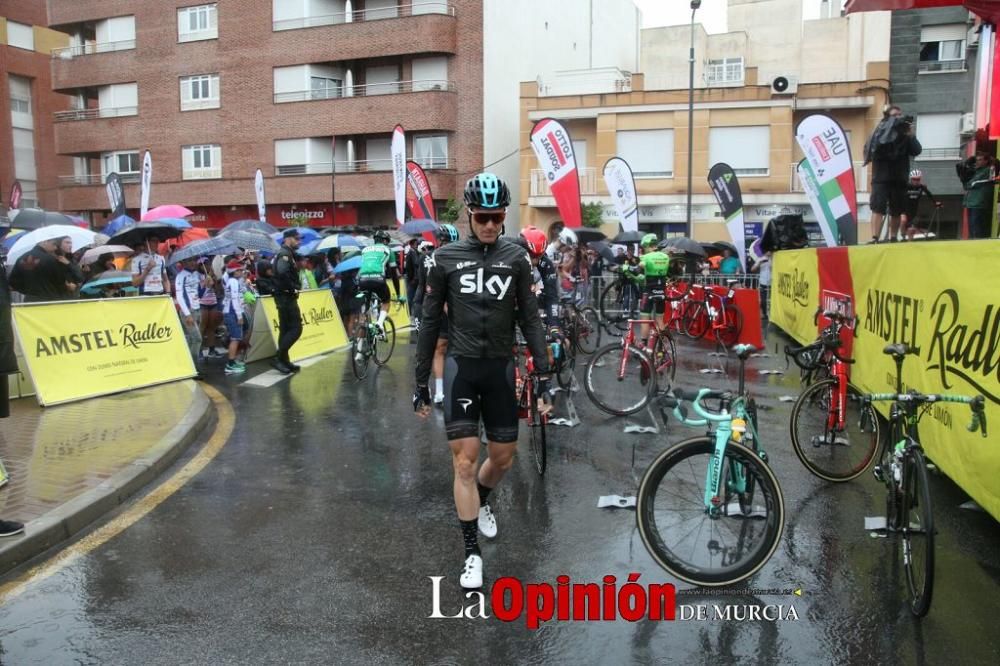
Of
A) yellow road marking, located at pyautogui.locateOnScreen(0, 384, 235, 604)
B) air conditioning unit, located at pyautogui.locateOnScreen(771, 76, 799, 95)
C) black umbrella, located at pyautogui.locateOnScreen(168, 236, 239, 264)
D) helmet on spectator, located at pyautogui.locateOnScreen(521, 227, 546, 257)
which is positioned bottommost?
yellow road marking, located at pyautogui.locateOnScreen(0, 384, 235, 604)

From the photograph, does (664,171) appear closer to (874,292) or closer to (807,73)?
(807,73)

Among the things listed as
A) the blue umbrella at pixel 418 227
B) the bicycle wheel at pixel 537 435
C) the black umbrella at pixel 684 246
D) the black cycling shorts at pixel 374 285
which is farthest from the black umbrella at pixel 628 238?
the bicycle wheel at pixel 537 435

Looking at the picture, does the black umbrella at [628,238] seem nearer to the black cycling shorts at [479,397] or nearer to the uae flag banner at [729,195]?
the uae flag banner at [729,195]

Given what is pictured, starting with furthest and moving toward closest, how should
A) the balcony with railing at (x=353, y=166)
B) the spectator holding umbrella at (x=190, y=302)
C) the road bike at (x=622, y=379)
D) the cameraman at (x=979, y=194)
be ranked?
the balcony with railing at (x=353, y=166) → the spectator holding umbrella at (x=190, y=302) → the cameraman at (x=979, y=194) → the road bike at (x=622, y=379)

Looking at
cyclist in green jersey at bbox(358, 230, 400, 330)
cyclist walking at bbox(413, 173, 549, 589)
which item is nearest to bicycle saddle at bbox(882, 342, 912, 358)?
cyclist walking at bbox(413, 173, 549, 589)

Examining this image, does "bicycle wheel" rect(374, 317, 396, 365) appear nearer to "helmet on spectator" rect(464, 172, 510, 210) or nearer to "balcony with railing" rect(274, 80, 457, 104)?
"helmet on spectator" rect(464, 172, 510, 210)

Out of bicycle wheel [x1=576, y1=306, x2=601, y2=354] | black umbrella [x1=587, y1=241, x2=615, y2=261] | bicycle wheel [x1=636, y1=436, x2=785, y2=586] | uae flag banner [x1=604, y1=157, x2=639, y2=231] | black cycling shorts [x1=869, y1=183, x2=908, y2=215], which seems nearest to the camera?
bicycle wheel [x1=636, y1=436, x2=785, y2=586]

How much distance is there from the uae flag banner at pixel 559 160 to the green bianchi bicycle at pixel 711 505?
15967mm

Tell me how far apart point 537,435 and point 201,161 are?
39.8 m

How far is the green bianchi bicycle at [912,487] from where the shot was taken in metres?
4.12

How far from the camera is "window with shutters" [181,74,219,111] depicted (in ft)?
138

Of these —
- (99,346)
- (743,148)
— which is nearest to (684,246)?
(99,346)

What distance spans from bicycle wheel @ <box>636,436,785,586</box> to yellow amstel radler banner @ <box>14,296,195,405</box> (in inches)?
297

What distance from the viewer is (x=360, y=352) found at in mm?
12094
